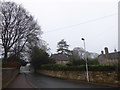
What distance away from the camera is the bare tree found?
94.4ft

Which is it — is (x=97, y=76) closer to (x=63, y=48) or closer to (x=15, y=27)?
(x=15, y=27)

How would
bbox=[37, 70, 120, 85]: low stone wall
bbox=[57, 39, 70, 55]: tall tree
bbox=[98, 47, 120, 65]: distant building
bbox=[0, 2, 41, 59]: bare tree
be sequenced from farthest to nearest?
bbox=[57, 39, 70, 55]: tall tree
bbox=[0, 2, 41, 59]: bare tree
bbox=[98, 47, 120, 65]: distant building
bbox=[37, 70, 120, 85]: low stone wall

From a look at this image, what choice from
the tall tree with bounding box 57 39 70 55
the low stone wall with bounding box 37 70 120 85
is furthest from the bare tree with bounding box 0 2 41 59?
the tall tree with bounding box 57 39 70 55

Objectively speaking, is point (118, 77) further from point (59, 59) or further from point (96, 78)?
point (59, 59)

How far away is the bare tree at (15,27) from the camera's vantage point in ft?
94.4

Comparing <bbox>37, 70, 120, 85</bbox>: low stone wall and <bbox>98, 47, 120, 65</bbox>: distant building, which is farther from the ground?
<bbox>98, 47, 120, 65</bbox>: distant building

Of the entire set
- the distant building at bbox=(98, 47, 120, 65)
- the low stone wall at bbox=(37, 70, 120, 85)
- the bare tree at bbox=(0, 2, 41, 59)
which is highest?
the bare tree at bbox=(0, 2, 41, 59)

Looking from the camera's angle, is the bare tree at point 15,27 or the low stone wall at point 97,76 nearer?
the low stone wall at point 97,76

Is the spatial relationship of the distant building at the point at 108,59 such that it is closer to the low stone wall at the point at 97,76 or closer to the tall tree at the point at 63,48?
A: the low stone wall at the point at 97,76

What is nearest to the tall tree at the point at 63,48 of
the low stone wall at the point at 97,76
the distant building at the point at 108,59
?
the distant building at the point at 108,59

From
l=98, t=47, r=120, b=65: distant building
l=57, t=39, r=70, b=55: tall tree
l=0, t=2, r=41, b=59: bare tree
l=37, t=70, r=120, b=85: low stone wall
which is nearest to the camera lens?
l=37, t=70, r=120, b=85: low stone wall

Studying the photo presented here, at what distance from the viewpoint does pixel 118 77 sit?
12844 mm

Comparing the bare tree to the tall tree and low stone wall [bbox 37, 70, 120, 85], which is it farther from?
the tall tree

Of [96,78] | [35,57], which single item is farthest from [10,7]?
[96,78]
